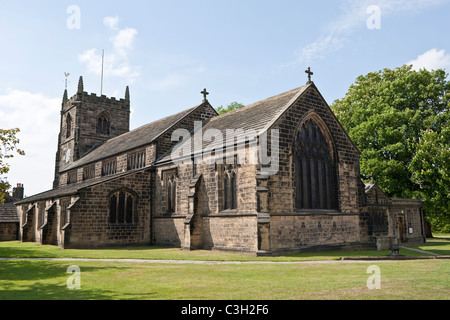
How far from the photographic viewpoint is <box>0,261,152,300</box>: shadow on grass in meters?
8.22

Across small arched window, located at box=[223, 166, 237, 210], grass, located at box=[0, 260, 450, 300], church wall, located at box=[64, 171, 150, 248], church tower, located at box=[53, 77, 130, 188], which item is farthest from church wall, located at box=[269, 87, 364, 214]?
church tower, located at box=[53, 77, 130, 188]

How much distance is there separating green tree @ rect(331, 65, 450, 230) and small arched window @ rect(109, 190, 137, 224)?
2103 cm

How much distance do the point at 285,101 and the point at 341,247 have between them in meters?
9.31

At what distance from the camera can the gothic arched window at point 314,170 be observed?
20969 mm

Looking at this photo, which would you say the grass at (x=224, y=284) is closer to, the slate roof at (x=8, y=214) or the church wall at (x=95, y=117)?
the slate roof at (x=8, y=214)

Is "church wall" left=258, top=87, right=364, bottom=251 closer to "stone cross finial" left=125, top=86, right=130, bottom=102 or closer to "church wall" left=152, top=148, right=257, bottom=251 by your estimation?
"church wall" left=152, top=148, right=257, bottom=251

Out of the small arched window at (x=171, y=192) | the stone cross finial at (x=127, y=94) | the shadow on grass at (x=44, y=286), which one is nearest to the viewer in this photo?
the shadow on grass at (x=44, y=286)

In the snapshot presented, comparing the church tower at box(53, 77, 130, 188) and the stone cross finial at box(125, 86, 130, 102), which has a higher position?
the stone cross finial at box(125, 86, 130, 102)

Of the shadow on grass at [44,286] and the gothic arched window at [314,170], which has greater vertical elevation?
the gothic arched window at [314,170]

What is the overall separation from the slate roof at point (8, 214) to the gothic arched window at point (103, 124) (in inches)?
532

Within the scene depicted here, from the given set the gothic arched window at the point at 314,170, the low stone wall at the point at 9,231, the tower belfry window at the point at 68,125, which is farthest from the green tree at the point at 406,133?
the low stone wall at the point at 9,231

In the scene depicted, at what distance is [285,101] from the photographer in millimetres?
22438
